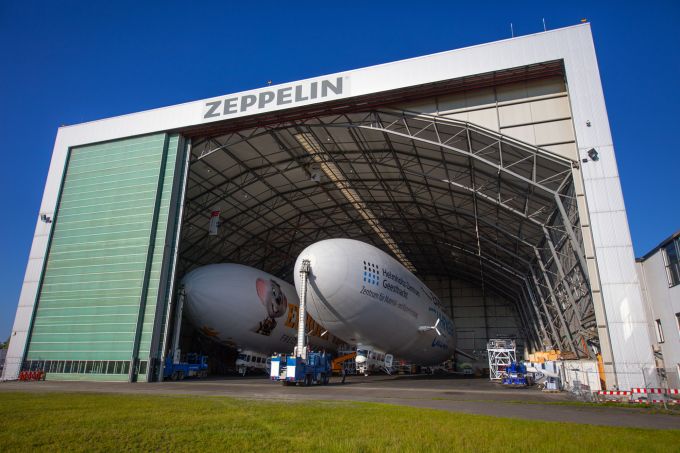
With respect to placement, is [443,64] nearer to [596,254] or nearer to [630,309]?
[596,254]

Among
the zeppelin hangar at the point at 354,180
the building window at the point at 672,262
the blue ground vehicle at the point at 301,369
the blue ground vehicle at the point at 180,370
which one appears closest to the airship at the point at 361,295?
the blue ground vehicle at the point at 301,369

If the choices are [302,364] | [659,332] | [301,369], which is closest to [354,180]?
[302,364]

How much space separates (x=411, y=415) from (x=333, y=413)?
1.91 metres

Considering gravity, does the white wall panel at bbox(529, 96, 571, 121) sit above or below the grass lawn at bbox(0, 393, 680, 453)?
above

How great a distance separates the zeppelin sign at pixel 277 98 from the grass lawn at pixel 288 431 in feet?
63.7

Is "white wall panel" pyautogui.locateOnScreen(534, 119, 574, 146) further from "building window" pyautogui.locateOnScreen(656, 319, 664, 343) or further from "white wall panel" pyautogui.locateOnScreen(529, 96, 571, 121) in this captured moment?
"building window" pyautogui.locateOnScreen(656, 319, 664, 343)

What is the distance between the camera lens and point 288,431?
7992mm

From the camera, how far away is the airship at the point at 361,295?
2394 cm

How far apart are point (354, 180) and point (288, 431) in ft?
101

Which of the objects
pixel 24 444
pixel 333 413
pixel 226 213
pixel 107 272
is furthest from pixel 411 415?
pixel 226 213

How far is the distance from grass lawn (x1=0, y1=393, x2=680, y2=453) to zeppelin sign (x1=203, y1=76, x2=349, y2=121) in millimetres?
19410

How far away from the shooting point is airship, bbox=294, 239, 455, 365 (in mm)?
23938

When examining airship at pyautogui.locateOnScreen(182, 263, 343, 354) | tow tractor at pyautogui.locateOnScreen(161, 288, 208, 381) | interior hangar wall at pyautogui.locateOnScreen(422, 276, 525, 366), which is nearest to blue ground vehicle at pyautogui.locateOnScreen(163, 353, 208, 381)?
tow tractor at pyautogui.locateOnScreen(161, 288, 208, 381)

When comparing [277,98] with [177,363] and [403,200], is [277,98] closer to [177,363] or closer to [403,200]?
[403,200]
